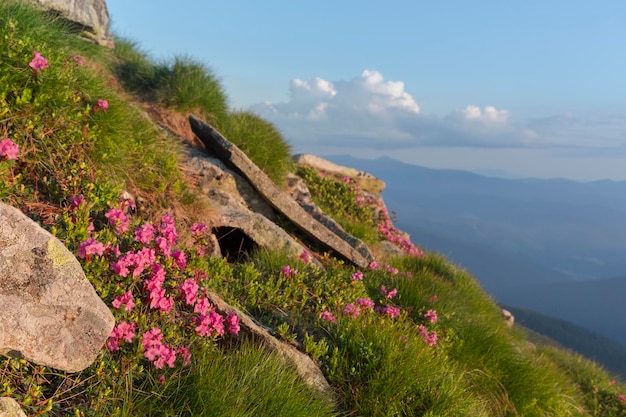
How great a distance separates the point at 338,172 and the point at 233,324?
54.3ft

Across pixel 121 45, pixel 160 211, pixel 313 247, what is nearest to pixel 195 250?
pixel 160 211

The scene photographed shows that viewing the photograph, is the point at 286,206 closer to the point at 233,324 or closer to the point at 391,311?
the point at 391,311

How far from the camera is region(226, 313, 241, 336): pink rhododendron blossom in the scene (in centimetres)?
541

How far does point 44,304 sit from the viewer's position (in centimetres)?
386

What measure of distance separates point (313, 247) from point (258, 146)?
4363mm

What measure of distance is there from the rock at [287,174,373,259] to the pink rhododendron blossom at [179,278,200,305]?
6.18 meters

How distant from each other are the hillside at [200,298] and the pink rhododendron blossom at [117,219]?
0.07 feet

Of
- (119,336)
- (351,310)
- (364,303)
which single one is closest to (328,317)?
(351,310)

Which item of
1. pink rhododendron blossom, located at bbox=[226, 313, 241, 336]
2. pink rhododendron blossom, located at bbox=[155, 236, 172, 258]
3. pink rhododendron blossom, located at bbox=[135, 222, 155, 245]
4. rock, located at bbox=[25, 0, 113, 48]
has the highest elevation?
rock, located at bbox=[25, 0, 113, 48]

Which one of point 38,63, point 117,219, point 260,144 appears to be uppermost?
point 38,63

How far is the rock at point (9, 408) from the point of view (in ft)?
11.1

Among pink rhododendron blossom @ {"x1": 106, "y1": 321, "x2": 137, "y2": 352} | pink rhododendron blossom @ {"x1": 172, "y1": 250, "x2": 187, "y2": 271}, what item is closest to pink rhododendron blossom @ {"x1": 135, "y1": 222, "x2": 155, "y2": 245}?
pink rhododendron blossom @ {"x1": 172, "y1": 250, "x2": 187, "y2": 271}

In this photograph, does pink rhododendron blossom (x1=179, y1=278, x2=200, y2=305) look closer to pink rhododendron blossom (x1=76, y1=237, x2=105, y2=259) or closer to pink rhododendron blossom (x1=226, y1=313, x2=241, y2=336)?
pink rhododendron blossom (x1=226, y1=313, x2=241, y2=336)

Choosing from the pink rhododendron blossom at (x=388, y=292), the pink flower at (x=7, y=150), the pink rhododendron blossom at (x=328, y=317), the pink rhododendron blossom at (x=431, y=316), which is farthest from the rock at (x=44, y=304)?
the pink rhododendron blossom at (x=431, y=316)
